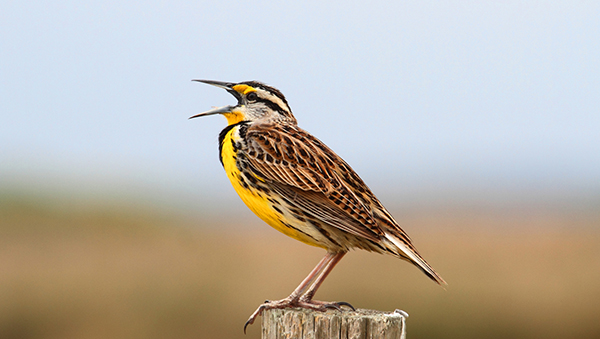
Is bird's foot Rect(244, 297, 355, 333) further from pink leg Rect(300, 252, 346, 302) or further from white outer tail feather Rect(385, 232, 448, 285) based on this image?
white outer tail feather Rect(385, 232, 448, 285)

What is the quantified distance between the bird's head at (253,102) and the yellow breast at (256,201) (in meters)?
0.16

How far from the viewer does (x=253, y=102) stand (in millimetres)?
3531

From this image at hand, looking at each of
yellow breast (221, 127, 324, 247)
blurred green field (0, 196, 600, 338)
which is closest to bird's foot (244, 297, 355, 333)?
yellow breast (221, 127, 324, 247)

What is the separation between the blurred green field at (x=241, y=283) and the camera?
6977mm

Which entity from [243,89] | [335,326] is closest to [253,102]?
[243,89]

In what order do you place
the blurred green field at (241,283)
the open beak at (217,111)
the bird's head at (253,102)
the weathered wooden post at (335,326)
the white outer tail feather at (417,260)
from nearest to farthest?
the weathered wooden post at (335,326) → the white outer tail feather at (417,260) → the open beak at (217,111) → the bird's head at (253,102) → the blurred green field at (241,283)

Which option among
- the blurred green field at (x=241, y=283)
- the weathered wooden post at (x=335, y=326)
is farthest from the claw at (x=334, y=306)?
the blurred green field at (x=241, y=283)

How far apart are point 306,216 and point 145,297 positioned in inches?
185

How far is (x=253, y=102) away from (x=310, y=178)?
24.7 inches

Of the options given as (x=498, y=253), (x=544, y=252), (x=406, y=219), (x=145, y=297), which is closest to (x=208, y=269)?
(x=145, y=297)

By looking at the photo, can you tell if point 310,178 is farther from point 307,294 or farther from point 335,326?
point 335,326

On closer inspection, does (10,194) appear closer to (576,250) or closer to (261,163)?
(576,250)

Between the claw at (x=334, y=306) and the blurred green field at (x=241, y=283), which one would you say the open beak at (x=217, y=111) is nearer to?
the claw at (x=334, y=306)

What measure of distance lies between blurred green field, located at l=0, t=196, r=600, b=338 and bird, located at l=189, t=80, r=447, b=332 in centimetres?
382
